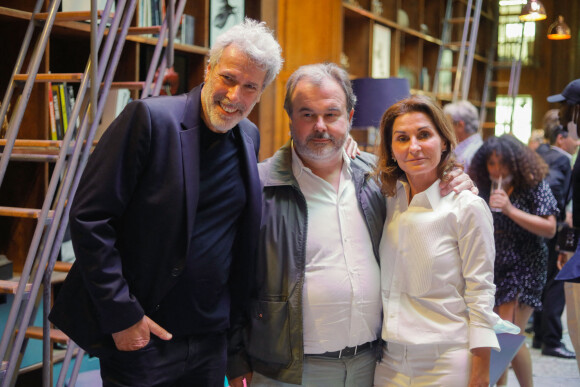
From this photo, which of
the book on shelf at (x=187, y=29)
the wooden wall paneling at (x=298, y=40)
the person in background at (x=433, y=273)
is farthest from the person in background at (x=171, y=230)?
the wooden wall paneling at (x=298, y=40)

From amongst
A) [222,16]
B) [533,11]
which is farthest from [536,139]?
[222,16]

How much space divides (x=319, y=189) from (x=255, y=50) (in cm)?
48

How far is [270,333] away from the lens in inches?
70.3

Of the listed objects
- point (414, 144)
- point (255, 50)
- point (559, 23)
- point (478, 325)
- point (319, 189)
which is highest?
point (559, 23)

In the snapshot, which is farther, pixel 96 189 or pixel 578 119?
pixel 578 119

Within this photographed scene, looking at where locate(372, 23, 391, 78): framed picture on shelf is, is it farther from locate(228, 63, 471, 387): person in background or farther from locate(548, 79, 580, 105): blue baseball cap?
locate(228, 63, 471, 387): person in background

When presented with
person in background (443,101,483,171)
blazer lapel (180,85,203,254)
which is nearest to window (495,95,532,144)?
person in background (443,101,483,171)

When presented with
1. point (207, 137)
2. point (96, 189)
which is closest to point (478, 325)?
point (207, 137)

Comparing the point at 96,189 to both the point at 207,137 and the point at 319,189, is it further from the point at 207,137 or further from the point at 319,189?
the point at 319,189

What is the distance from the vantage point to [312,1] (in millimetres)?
4945

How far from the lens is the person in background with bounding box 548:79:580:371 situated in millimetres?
2119

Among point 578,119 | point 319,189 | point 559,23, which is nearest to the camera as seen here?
point 319,189

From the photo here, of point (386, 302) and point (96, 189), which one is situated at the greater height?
point (96, 189)

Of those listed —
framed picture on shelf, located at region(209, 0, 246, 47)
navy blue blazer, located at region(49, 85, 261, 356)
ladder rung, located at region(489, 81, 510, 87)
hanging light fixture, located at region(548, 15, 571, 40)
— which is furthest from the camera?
ladder rung, located at region(489, 81, 510, 87)
